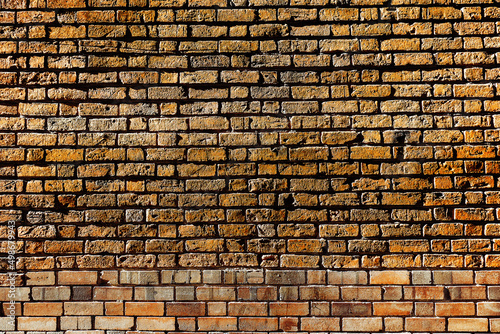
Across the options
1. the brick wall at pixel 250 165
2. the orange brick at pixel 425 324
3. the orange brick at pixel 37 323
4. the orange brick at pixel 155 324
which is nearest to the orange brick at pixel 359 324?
the brick wall at pixel 250 165

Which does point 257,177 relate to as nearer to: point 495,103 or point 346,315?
point 346,315

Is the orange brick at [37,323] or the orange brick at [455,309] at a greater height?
the orange brick at [455,309]

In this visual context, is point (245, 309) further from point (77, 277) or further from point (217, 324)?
point (77, 277)

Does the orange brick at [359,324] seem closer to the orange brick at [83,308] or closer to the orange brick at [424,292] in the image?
the orange brick at [424,292]

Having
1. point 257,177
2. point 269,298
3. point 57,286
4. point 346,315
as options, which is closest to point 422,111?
point 257,177

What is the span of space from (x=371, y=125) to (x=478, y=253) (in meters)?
1.07

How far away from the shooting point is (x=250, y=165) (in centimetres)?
215

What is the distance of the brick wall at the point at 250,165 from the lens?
2107 millimetres

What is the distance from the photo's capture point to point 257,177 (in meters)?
2.15

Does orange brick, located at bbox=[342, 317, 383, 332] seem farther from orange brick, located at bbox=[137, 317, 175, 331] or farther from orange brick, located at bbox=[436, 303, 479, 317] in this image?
orange brick, located at bbox=[137, 317, 175, 331]

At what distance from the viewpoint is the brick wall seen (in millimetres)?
2107

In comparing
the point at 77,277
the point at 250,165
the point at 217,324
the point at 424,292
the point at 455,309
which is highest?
the point at 250,165

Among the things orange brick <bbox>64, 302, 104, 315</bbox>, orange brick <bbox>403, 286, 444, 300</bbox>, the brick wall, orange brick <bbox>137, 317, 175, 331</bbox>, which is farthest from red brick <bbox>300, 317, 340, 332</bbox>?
orange brick <bbox>64, 302, 104, 315</bbox>

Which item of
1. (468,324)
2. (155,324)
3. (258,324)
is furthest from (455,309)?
(155,324)
